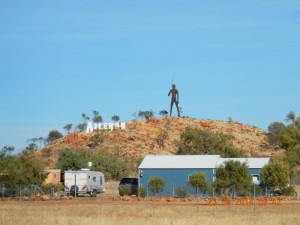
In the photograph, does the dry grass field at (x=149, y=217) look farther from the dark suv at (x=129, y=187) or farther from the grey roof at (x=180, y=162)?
the grey roof at (x=180, y=162)

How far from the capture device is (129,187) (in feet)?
200

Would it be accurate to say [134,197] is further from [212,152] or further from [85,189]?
[212,152]

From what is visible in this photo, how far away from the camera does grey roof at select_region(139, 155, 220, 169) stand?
61688mm

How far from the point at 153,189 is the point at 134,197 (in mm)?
2566

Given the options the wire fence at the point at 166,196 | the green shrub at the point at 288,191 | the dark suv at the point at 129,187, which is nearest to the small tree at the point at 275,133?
the dark suv at the point at 129,187

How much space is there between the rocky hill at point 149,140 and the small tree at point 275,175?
42758mm

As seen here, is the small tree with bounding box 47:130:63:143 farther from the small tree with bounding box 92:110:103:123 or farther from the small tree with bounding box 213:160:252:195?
the small tree with bounding box 213:160:252:195

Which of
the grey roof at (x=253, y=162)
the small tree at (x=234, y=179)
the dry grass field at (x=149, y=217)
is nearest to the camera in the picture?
the dry grass field at (x=149, y=217)

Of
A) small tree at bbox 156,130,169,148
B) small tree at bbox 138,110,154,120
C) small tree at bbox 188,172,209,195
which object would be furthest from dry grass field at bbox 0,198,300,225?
small tree at bbox 138,110,154,120

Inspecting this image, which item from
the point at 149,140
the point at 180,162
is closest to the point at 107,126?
the point at 149,140

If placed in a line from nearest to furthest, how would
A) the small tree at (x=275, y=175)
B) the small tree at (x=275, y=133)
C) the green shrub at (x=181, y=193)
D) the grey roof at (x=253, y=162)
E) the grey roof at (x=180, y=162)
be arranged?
the small tree at (x=275, y=175) → the green shrub at (x=181, y=193) → the grey roof at (x=253, y=162) → the grey roof at (x=180, y=162) → the small tree at (x=275, y=133)

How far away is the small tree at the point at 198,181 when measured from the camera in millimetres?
56578

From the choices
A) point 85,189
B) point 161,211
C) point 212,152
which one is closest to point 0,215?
point 161,211

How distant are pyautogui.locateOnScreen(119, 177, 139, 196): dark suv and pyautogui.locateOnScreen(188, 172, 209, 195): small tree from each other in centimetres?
573
